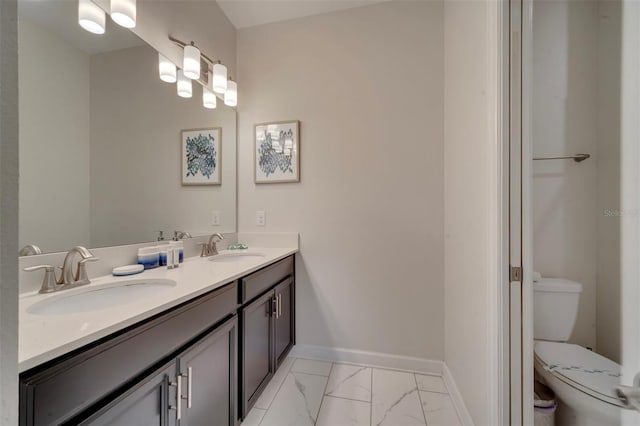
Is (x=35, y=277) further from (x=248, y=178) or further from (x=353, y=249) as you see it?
(x=353, y=249)

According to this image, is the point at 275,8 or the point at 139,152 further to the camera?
the point at 275,8

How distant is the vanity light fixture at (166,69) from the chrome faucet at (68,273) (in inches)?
42.1

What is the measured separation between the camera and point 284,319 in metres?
1.68

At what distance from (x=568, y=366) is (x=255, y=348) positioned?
1.44 metres

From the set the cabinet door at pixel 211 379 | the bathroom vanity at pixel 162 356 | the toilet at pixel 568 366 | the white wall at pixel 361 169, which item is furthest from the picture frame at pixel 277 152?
the toilet at pixel 568 366

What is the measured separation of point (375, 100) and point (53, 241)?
1.92 m

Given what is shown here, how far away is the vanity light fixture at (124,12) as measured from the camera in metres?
1.07

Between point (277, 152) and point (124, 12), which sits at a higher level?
point (124, 12)

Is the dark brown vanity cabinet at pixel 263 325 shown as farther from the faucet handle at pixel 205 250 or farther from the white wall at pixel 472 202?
the white wall at pixel 472 202

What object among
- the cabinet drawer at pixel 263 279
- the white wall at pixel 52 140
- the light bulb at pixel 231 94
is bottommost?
the cabinet drawer at pixel 263 279

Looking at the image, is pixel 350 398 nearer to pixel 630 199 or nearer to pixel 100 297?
pixel 100 297

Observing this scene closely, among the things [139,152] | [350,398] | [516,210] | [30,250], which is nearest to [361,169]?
[516,210]

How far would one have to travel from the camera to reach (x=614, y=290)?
69cm

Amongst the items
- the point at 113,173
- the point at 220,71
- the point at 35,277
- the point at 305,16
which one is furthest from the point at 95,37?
the point at 305,16
